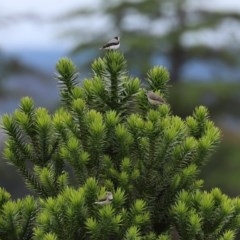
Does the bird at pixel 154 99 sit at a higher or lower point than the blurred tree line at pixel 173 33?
lower

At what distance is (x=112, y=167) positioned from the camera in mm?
5785

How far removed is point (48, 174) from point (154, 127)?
0.76 m

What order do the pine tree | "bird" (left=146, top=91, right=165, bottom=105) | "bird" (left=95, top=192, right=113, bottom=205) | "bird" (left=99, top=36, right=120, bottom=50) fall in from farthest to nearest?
"bird" (left=99, top=36, right=120, bottom=50) → "bird" (left=146, top=91, right=165, bottom=105) → the pine tree → "bird" (left=95, top=192, right=113, bottom=205)

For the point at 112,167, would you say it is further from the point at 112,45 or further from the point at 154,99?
the point at 112,45

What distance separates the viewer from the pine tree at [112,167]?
18.1 ft

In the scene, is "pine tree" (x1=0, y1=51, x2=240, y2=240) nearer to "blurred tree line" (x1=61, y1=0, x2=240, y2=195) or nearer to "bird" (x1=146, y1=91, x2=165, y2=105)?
"bird" (x1=146, y1=91, x2=165, y2=105)

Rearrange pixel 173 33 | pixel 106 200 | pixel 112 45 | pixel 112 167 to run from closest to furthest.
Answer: pixel 106 200
pixel 112 167
pixel 112 45
pixel 173 33

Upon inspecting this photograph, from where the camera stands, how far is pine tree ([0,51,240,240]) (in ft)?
18.1

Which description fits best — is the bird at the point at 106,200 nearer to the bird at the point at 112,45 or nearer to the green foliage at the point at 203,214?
the green foliage at the point at 203,214

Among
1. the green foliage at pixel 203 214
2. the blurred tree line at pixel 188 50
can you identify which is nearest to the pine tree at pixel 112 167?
the green foliage at pixel 203 214

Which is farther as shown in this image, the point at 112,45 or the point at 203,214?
the point at 112,45

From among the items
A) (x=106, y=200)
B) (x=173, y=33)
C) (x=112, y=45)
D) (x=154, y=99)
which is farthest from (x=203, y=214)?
(x=173, y=33)

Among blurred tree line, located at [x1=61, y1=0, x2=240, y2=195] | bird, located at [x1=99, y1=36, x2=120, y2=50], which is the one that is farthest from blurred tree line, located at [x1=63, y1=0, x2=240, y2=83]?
bird, located at [x1=99, y1=36, x2=120, y2=50]

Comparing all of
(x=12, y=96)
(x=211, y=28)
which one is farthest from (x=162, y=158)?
(x=12, y=96)
